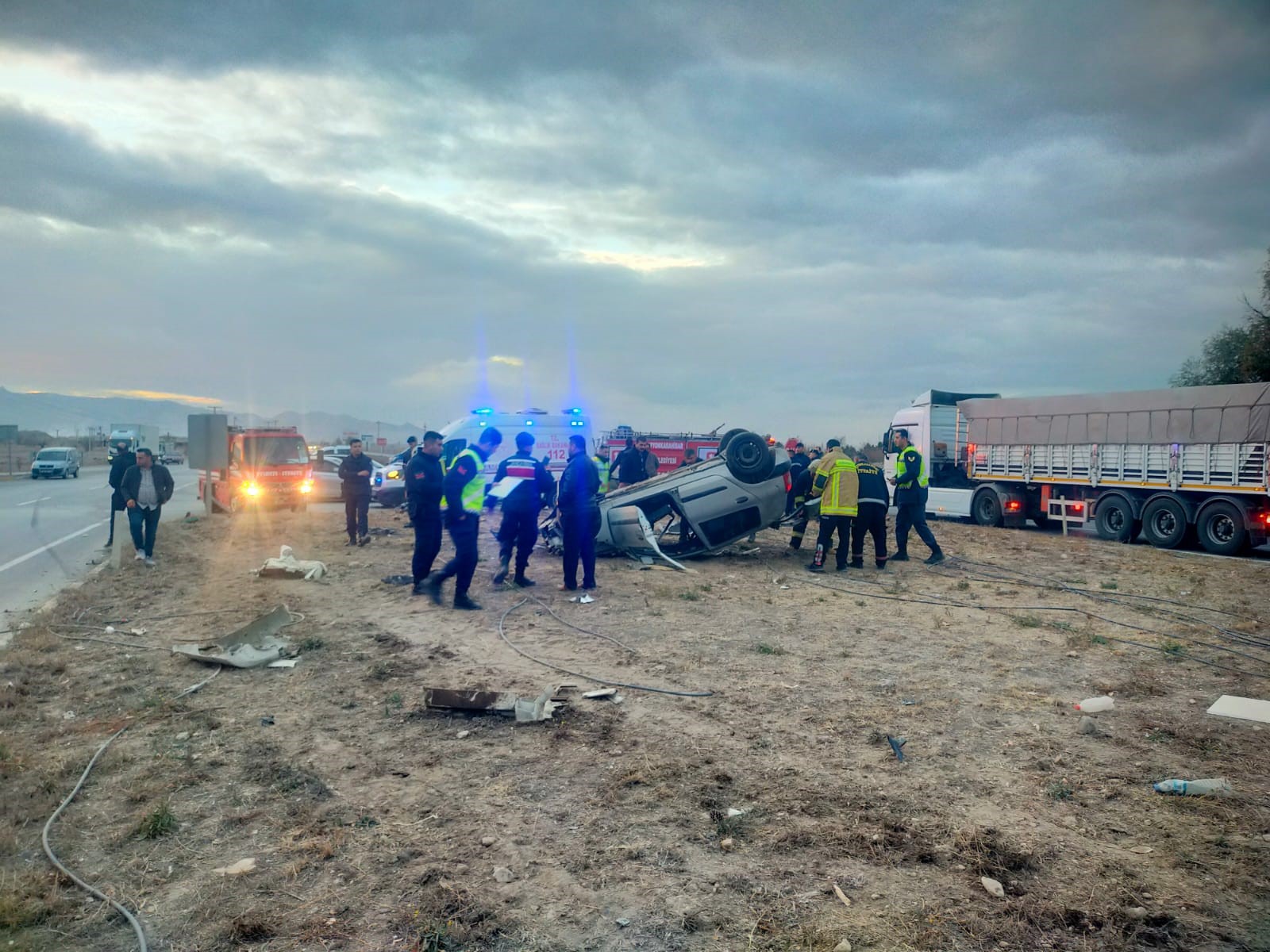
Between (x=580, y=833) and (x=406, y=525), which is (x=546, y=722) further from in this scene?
(x=406, y=525)

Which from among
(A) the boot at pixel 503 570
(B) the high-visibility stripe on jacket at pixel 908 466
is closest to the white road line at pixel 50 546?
(A) the boot at pixel 503 570

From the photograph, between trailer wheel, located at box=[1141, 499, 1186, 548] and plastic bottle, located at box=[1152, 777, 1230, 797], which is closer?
plastic bottle, located at box=[1152, 777, 1230, 797]

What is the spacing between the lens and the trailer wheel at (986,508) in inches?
762

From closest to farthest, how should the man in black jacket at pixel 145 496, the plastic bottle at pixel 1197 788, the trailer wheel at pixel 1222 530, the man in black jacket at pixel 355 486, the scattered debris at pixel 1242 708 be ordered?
1. the plastic bottle at pixel 1197 788
2. the scattered debris at pixel 1242 708
3. the man in black jacket at pixel 145 496
4. the man in black jacket at pixel 355 486
5. the trailer wheel at pixel 1222 530

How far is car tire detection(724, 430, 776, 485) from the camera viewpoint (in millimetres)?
11883

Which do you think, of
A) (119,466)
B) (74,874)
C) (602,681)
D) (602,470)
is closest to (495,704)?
(602,681)

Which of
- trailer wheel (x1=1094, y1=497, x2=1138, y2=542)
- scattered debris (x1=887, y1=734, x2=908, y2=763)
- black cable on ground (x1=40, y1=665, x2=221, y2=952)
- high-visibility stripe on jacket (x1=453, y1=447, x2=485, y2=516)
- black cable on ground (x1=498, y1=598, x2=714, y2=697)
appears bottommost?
black cable on ground (x1=40, y1=665, x2=221, y2=952)

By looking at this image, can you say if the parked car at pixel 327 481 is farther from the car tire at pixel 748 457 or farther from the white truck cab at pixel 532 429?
the car tire at pixel 748 457

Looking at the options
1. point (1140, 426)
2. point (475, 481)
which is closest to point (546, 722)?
point (475, 481)

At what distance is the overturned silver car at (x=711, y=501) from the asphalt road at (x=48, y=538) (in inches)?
264

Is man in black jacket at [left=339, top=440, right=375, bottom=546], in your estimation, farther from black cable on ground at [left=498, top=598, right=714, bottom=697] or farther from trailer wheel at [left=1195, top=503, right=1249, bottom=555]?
trailer wheel at [left=1195, top=503, right=1249, bottom=555]

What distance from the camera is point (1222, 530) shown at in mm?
14312

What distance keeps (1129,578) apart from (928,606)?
13.5 ft

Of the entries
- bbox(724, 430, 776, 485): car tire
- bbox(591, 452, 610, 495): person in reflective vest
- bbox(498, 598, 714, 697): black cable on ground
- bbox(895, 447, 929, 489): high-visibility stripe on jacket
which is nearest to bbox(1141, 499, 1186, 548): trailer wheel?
bbox(895, 447, 929, 489): high-visibility stripe on jacket
